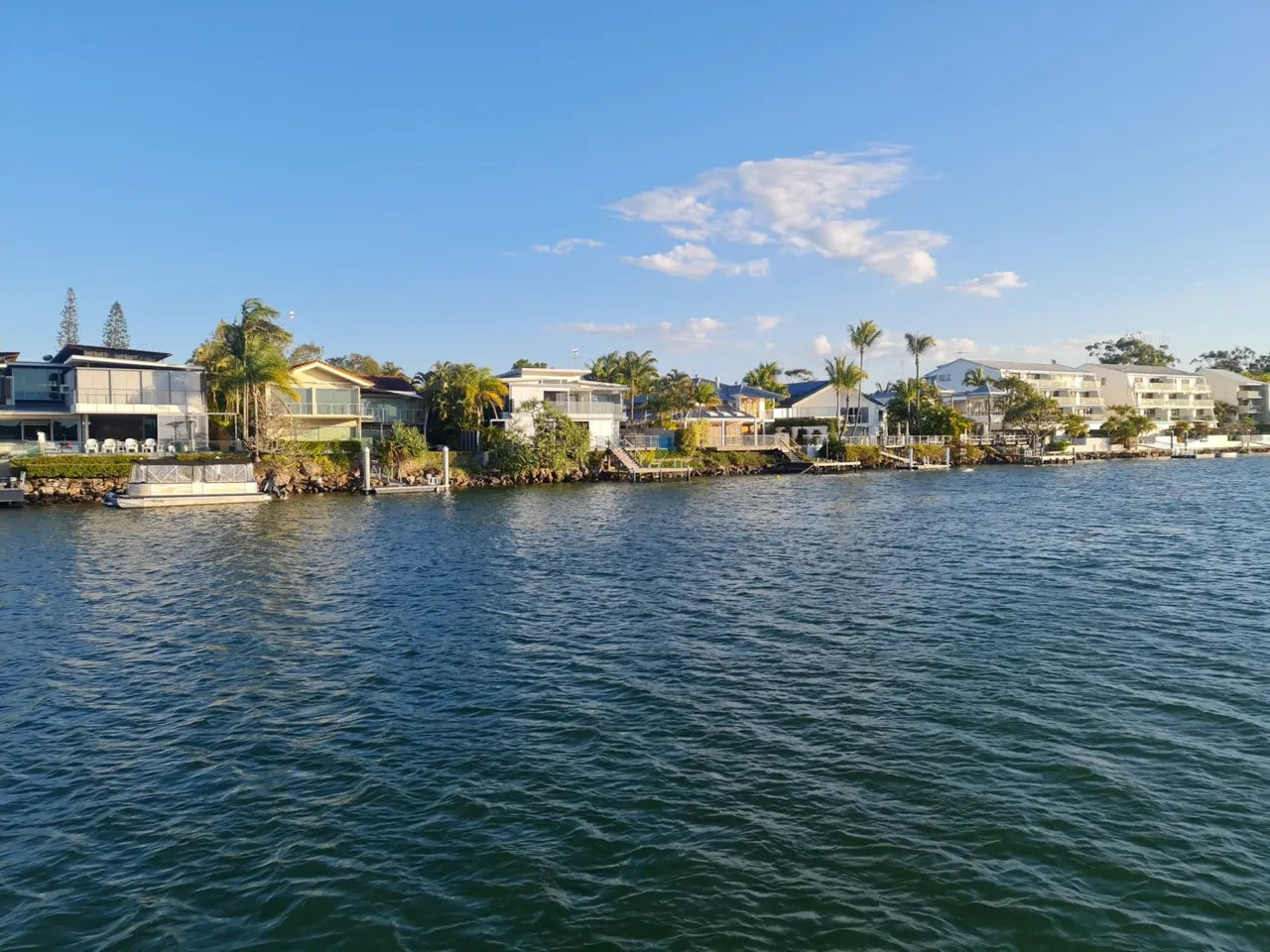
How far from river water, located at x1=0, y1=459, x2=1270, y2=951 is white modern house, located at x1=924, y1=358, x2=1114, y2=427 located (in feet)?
366

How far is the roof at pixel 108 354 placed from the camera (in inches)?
2470

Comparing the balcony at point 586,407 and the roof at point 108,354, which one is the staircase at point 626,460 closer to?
the balcony at point 586,407

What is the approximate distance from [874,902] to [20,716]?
51.0 feet

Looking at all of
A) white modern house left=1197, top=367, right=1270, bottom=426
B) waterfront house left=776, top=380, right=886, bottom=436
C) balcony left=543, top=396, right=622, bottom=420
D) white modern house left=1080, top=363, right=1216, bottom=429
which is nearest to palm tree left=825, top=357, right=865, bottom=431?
waterfront house left=776, top=380, right=886, bottom=436

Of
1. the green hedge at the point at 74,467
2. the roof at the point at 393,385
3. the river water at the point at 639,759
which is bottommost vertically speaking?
the river water at the point at 639,759

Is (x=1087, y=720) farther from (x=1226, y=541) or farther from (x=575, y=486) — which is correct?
(x=575, y=486)

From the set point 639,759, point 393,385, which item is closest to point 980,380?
point 393,385

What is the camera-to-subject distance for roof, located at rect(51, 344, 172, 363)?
206 feet

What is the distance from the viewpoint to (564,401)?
77.0 metres

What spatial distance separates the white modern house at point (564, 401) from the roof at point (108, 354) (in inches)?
1156

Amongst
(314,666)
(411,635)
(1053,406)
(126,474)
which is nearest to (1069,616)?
(411,635)

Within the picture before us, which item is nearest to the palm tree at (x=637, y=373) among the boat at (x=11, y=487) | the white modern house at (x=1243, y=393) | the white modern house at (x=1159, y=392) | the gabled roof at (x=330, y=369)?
the gabled roof at (x=330, y=369)

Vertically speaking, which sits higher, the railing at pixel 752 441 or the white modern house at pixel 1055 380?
the white modern house at pixel 1055 380

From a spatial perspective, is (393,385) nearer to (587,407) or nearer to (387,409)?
(387,409)
